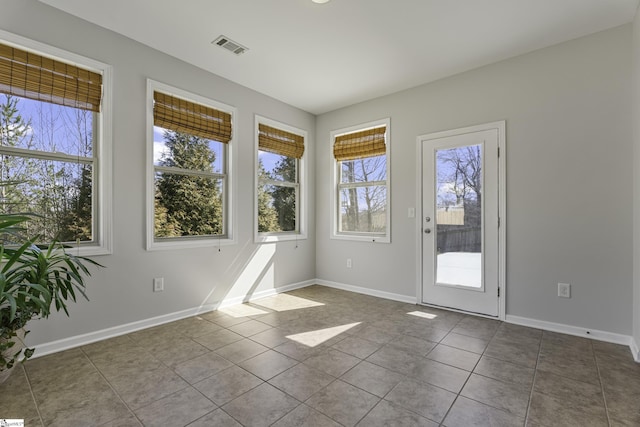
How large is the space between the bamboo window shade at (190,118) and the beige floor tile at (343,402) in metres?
2.84

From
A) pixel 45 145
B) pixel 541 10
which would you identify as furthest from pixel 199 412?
pixel 541 10

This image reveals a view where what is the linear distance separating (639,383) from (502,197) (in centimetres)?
174

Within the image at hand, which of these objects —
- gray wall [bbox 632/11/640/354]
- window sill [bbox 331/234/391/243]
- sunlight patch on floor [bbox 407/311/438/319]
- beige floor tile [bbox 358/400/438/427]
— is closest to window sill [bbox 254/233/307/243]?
window sill [bbox 331/234/391/243]

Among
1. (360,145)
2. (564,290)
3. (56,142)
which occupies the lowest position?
(564,290)

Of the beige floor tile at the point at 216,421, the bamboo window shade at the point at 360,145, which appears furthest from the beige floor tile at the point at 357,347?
the bamboo window shade at the point at 360,145

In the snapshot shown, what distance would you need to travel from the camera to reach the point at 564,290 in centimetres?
285

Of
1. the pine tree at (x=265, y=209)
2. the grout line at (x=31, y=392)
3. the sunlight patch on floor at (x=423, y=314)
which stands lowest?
the sunlight patch on floor at (x=423, y=314)

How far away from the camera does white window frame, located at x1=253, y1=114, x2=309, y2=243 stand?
3971 mm

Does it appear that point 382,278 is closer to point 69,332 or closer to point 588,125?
point 588,125

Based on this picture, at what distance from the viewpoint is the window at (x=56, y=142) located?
2.31m

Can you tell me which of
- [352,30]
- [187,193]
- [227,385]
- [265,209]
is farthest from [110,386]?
[352,30]

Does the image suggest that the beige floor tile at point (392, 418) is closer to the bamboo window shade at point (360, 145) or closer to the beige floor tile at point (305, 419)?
the beige floor tile at point (305, 419)

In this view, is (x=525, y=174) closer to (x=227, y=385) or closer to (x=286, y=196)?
(x=286, y=196)

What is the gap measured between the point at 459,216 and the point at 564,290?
115 centimetres
